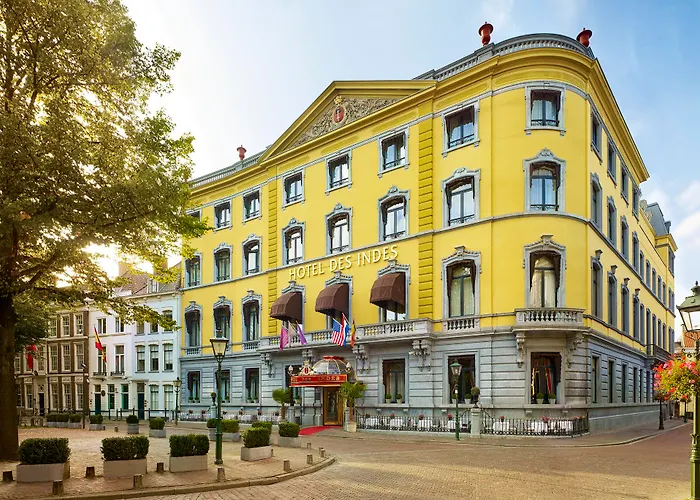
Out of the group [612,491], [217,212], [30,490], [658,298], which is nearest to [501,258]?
[612,491]

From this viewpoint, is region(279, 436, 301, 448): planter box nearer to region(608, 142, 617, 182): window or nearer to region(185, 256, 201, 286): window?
region(608, 142, 617, 182): window

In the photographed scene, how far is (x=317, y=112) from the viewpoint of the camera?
38.6m

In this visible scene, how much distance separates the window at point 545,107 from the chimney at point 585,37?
507 cm

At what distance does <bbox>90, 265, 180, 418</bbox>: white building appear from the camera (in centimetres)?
4888

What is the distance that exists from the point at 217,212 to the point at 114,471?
32.7 metres

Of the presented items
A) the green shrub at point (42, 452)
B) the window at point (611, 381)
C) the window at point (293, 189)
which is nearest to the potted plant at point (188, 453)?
the green shrub at point (42, 452)

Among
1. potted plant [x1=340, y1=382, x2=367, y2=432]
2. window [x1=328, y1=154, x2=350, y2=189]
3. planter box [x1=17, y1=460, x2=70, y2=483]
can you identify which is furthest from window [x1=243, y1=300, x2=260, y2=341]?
planter box [x1=17, y1=460, x2=70, y2=483]

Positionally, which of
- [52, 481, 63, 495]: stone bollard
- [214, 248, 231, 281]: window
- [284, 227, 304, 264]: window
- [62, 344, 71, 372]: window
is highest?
[284, 227, 304, 264]: window

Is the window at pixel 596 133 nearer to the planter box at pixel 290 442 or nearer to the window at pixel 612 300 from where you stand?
the window at pixel 612 300

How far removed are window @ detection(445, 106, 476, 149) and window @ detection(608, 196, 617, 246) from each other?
9813 mm

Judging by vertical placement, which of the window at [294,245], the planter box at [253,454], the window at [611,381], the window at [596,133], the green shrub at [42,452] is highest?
the window at [596,133]

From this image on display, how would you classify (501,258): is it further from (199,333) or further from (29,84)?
(199,333)

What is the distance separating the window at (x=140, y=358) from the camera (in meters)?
51.5

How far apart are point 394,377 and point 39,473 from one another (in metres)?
20.7
